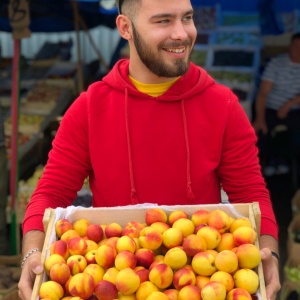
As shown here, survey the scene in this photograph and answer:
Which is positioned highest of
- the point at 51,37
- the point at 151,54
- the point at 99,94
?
the point at 151,54

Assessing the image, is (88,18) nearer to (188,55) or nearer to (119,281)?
(188,55)

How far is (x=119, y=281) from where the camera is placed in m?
1.72

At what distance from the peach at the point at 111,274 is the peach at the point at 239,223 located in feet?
1.29

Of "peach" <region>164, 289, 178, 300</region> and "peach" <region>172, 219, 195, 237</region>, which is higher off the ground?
"peach" <region>172, 219, 195, 237</region>

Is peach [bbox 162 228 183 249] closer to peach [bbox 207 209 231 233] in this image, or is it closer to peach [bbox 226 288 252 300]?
peach [bbox 207 209 231 233]

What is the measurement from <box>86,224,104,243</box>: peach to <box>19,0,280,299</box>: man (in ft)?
0.73

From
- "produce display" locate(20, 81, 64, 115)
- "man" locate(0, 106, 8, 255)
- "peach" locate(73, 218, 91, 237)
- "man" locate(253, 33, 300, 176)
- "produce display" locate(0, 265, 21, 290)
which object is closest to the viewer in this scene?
"peach" locate(73, 218, 91, 237)

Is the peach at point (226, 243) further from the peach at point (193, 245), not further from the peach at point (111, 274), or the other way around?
the peach at point (111, 274)

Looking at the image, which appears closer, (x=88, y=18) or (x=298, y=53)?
(x=298, y=53)

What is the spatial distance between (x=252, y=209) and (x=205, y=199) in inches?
9.9

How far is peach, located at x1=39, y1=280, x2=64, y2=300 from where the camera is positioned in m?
1.72

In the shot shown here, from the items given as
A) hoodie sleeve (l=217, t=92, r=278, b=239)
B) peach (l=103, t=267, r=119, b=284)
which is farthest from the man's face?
peach (l=103, t=267, r=119, b=284)

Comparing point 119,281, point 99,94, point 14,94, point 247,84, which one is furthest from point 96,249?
point 247,84

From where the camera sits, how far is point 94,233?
1.94 meters
